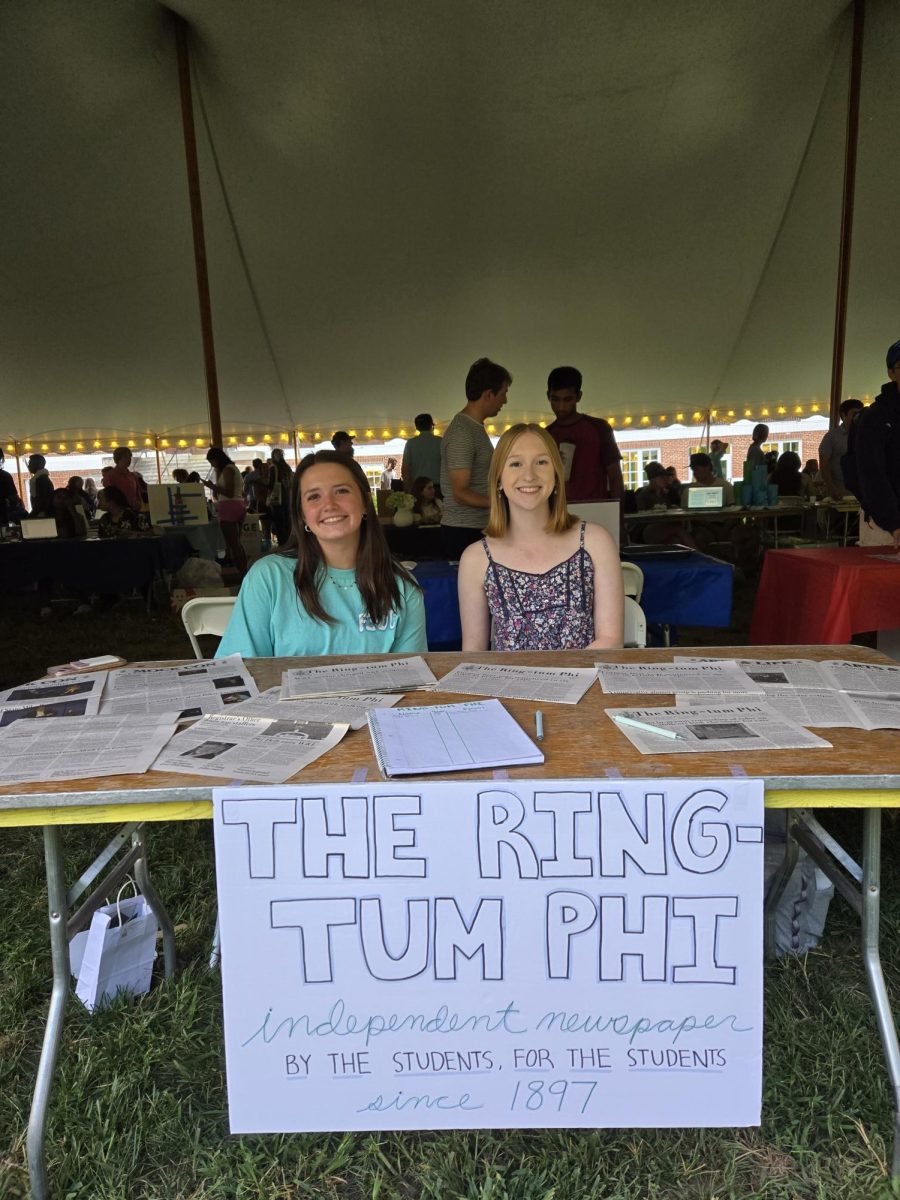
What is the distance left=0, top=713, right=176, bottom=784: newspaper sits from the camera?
1.01 m

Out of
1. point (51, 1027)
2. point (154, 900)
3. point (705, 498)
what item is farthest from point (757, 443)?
point (51, 1027)

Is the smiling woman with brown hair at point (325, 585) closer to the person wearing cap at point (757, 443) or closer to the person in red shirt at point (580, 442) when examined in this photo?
the person in red shirt at point (580, 442)

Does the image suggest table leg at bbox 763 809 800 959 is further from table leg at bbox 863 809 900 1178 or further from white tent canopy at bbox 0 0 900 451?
white tent canopy at bbox 0 0 900 451

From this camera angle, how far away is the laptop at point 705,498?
5.62 meters

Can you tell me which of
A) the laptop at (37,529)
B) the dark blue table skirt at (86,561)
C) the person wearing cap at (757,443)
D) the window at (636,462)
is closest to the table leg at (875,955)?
the dark blue table skirt at (86,561)

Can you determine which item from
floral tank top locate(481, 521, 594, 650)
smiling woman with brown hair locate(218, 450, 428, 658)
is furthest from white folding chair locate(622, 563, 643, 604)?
smiling woman with brown hair locate(218, 450, 428, 658)

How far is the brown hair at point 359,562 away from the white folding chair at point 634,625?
68 cm

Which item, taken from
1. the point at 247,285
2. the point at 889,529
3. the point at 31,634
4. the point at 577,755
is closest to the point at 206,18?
the point at 247,285

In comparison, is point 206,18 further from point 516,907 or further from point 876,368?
point 876,368

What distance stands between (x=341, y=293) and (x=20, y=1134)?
9753 mm

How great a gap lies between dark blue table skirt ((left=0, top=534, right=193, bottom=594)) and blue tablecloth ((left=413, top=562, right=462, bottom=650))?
3.38m

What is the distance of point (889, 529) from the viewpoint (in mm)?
2770

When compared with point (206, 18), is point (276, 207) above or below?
below

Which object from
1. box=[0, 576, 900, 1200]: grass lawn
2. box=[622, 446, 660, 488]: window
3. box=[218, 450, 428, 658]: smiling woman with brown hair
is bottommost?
box=[0, 576, 900, 1200]: grass lawn
